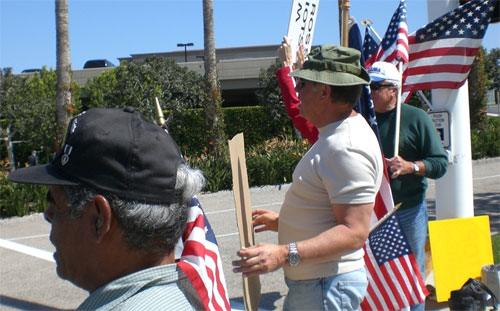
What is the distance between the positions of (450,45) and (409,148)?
2021 millimetres

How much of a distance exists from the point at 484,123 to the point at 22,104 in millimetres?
18327

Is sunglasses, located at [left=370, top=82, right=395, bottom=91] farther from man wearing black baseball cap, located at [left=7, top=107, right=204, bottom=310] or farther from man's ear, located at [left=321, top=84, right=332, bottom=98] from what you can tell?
man wearing black baseball cap, located at [left=7, top=107, right=204, bottom=310]

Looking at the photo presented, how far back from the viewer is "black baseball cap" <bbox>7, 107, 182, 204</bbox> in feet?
4.39

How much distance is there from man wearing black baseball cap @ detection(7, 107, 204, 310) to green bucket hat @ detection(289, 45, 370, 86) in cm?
120

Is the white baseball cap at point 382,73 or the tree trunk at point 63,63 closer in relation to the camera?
the white baseball cap at point 382,73

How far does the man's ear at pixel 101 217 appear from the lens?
4.40ft

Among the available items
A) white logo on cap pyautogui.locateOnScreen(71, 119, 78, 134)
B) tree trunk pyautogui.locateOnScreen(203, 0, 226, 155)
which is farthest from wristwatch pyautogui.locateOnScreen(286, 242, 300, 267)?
tree trunk pyautogui.locateOnScreen(203, 0, 226, 155)

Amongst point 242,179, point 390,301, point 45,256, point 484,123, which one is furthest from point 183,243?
point 484,123

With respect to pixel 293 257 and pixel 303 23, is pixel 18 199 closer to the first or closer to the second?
pixel 303 23

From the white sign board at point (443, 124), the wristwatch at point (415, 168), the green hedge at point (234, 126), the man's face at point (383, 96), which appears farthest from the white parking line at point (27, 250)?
the green hedge at point (234, 126)

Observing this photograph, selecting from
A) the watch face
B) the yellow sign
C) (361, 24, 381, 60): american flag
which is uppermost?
(361, 24, 381, 60): american flag

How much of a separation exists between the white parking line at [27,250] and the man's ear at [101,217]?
24.0 ft

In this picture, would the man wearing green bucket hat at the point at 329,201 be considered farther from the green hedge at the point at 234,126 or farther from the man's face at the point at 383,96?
the green hedge at the point at 234,126

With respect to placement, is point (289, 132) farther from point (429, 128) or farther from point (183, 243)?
point (183, 243)
